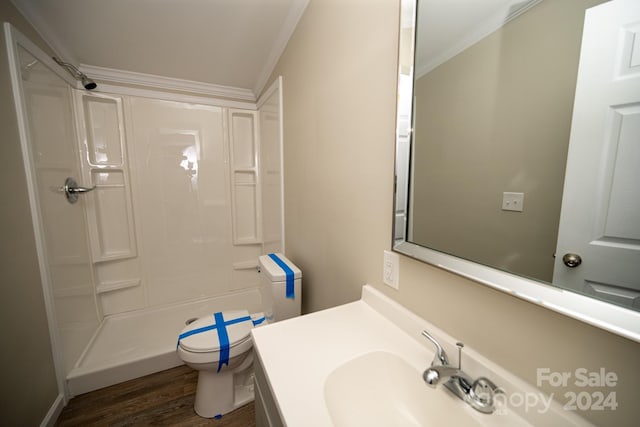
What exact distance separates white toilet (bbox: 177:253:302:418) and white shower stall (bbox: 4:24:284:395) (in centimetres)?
56

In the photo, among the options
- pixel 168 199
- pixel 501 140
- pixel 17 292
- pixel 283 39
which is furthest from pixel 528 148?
pixel 168 199

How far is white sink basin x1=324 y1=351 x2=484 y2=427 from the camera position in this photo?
1.88ft

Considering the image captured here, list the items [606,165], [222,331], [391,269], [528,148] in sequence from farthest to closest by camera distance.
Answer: [222,331] < [391,269] < [528,148] < [606,165]

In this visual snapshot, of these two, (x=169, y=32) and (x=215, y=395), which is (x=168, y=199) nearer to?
(x=169, y=32)

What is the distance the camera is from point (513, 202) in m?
0.53

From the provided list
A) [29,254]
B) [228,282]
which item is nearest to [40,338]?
[29,254]

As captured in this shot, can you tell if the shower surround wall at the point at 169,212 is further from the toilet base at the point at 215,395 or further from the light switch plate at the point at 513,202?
the light switch plate at the point at 513,202

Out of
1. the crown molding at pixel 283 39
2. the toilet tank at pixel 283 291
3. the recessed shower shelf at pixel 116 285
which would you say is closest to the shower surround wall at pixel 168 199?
the recessed shower shelf at pixel 116 285

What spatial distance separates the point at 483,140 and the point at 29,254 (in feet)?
6.75

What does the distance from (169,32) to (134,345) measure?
7.47 feet

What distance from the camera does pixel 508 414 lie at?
495 mm

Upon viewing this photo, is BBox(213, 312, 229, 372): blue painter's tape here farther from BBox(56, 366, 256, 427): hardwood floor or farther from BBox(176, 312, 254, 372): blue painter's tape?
BBox(56, 366, 256, 427): hardwood floor

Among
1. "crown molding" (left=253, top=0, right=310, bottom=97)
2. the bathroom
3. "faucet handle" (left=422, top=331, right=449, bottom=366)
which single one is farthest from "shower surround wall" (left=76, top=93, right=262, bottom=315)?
"faucet handle" (left=422, top=331, right=449, bottom=366)

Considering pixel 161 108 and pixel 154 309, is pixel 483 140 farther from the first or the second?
pixel 154 309
